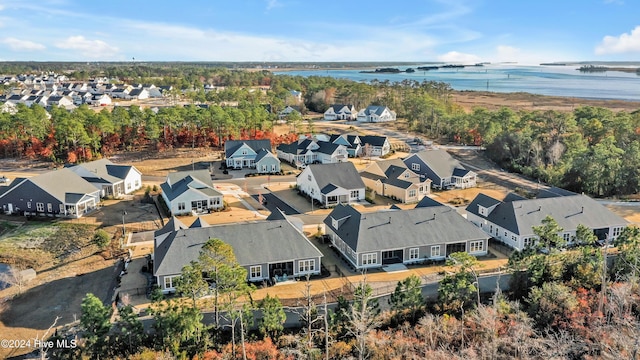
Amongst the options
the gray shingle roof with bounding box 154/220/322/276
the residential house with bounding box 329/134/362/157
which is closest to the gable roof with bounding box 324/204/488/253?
the gray shingle roof with bounding box 154/220/322/276

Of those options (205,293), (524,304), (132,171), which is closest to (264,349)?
(205,293)

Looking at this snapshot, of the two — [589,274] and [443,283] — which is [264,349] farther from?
[589,274]

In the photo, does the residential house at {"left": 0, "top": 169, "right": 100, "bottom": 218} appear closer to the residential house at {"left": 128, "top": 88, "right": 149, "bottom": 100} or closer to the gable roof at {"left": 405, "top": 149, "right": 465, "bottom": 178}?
the gable roof at {"left": 405, "top": 149, "right": 465, "bottom": 178}

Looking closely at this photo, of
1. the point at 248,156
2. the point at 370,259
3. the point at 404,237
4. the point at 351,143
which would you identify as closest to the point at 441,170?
the point at 351,143

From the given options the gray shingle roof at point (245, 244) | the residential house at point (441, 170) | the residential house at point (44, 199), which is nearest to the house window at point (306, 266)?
the gray shingle roof at point (245, 244)

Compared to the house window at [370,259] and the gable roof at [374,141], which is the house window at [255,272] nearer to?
the house window at [370,259]

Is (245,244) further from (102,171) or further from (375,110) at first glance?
(375,110)
